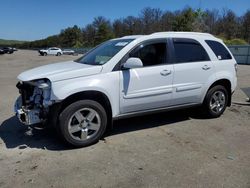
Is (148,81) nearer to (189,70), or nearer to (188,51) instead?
(189,70)

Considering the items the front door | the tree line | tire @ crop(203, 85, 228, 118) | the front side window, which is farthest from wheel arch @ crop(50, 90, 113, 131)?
the tree line

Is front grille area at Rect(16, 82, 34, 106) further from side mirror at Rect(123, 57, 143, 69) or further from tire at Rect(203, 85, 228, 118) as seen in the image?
tire at Rect(203, 85, 228, 118)

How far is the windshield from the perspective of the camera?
5238 mm

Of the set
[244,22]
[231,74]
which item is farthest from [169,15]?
[231,74]

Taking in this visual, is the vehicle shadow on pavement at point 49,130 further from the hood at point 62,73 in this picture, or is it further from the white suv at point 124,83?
the hood at point 62,73

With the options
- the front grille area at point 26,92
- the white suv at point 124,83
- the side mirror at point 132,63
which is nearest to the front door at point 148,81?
the white suv at point 124,83

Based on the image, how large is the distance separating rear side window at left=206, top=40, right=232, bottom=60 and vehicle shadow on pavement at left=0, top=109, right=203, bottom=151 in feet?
4.66

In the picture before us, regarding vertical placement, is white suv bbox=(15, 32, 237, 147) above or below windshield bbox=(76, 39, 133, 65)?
below

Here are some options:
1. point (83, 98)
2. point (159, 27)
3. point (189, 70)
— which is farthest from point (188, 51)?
point (159, 27)

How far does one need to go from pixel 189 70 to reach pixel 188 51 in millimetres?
417

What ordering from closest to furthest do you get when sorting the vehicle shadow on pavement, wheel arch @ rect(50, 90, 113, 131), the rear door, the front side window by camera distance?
wheel arch @ rect(50, 90, 113, 131) < the vehicle shadow on pavement < the front side window < the rear door

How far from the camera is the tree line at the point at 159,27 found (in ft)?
167

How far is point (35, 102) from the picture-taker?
4.80 m

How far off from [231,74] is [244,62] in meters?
25.2
